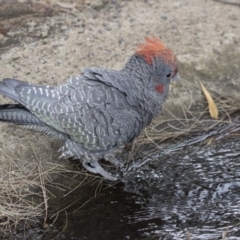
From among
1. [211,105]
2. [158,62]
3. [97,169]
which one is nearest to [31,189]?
[97,169]

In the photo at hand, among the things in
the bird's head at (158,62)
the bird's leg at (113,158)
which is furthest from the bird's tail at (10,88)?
the bird's head at (158,62)

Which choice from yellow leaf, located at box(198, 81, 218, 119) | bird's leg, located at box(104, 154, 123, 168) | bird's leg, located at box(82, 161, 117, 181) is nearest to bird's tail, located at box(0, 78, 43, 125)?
bird's leg, located at box(82, 161, 117, 181)

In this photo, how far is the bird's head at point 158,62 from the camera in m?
4.75

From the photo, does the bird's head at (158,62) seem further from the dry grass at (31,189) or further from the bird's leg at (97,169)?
the dry grass at (31,189)

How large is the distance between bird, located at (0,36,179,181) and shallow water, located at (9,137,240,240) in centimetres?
39

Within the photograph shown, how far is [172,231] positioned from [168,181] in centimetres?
62

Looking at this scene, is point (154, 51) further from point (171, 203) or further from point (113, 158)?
point (171, 203)

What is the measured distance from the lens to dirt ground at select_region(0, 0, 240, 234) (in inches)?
226

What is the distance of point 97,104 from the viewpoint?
467cm

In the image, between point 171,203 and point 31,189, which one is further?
point 31,189

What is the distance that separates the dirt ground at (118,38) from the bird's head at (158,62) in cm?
76

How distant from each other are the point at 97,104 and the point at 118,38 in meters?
1.58

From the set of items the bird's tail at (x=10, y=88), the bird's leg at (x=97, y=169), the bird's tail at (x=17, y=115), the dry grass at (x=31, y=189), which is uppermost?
the bird's tail at (x=10, y=88)

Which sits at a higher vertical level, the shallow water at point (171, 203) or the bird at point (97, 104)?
the bird at point (97, 104)
